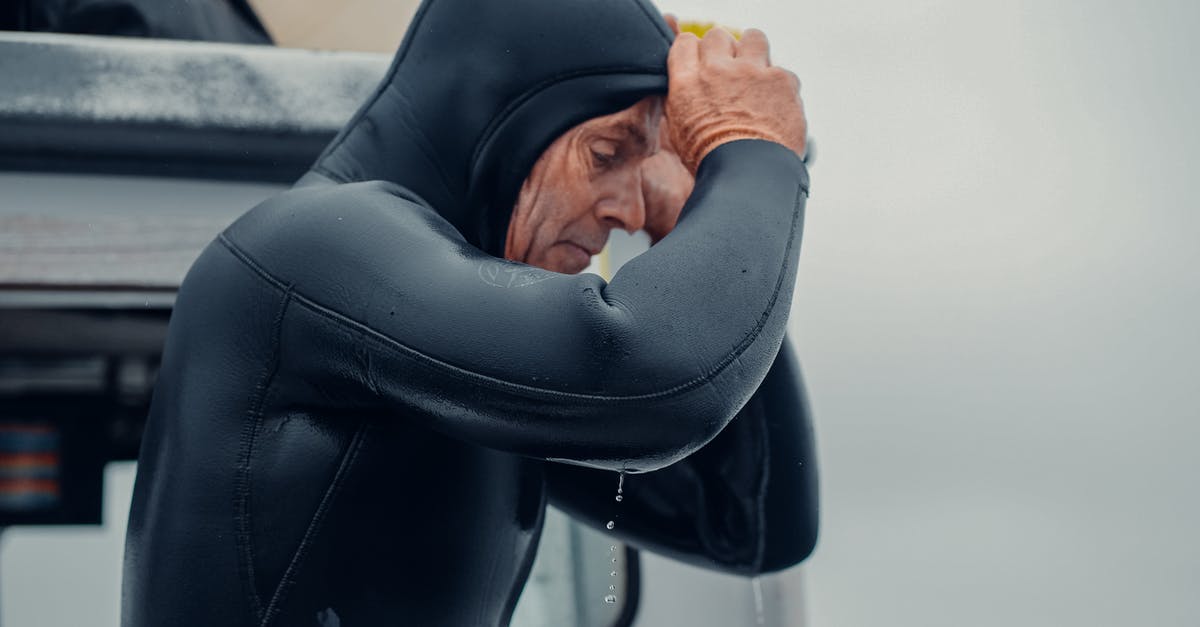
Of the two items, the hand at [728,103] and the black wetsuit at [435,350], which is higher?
the hand at [728,103]

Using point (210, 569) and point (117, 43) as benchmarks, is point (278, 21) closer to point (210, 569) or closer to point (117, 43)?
point (117, 43)

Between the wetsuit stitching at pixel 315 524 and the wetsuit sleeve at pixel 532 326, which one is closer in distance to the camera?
the wetsuit sleeve at pixel 532 326

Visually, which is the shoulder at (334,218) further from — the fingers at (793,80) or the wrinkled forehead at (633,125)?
the fingers at (793,80)

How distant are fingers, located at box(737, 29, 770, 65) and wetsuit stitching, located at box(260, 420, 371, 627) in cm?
54

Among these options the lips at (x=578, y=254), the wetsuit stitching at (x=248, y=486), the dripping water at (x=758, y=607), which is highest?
the lips at (x=578, y=254)

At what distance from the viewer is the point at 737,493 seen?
58.6 inches

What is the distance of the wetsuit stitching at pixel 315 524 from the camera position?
1.10 metres

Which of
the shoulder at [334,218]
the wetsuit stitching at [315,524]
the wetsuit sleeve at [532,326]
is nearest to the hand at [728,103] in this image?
the wetsuit sleeve at [532,326]

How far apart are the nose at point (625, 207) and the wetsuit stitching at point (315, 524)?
34cm

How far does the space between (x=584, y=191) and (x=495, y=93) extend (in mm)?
136

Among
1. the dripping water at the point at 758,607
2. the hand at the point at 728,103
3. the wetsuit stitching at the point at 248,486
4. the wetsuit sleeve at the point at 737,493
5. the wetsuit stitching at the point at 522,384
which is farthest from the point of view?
the dripping water at the point at 758,607

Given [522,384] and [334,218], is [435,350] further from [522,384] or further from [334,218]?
[334,218]

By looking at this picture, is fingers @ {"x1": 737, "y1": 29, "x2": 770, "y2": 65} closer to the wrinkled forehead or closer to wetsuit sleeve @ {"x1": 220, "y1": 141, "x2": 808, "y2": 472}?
the wrinkled forehead

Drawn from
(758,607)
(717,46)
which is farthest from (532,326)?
(758,607)
